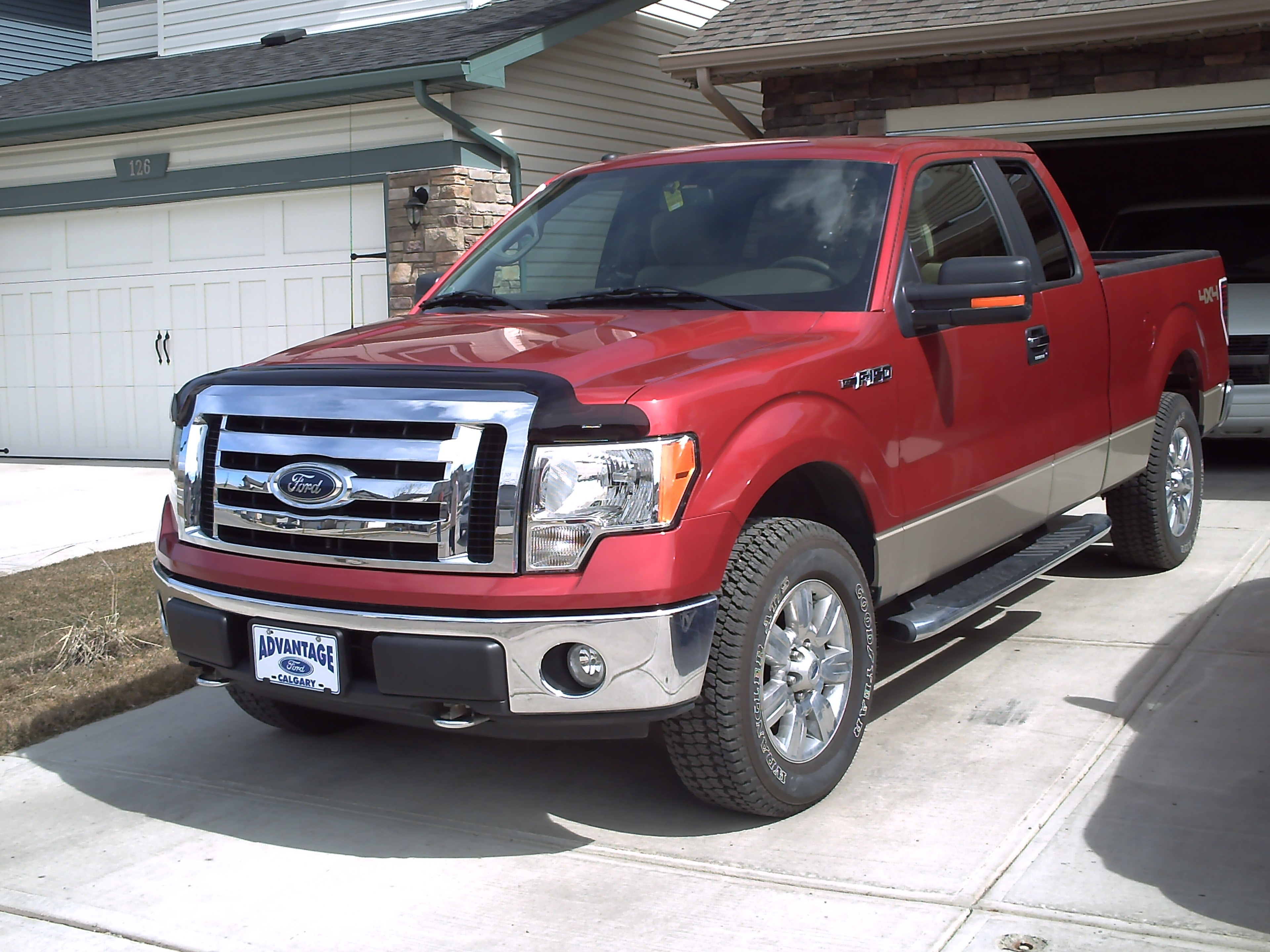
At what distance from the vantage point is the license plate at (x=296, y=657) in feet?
12.1

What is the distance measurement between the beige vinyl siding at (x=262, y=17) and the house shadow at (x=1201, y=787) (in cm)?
1084

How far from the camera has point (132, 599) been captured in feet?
23.0

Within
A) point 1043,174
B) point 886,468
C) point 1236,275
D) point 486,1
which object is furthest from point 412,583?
point 486,1

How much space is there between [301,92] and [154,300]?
3.01 meters

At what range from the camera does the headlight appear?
3.48 meters

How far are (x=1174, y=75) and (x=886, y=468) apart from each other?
7.50 m

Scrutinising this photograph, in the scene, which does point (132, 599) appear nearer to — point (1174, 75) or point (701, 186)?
point (701, 186)

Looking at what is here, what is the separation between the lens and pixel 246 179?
12625 mm

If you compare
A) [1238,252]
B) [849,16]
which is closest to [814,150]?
[849,16]

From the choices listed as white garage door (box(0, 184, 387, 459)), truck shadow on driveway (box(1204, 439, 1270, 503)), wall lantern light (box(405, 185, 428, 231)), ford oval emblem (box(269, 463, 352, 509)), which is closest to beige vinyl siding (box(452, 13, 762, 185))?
wall lantern light (box(405, 185, 428, 231))

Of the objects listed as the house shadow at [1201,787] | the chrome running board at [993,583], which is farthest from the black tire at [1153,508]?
the house shadow at [1201,787]

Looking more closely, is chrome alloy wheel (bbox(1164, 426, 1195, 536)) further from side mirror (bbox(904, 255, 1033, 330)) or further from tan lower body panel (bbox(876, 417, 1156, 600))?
side mirror (bbox(904, 255, 1033, 330))

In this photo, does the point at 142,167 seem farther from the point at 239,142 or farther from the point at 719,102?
the point at 719,102

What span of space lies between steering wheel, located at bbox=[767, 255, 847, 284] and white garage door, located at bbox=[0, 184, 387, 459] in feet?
25.9
